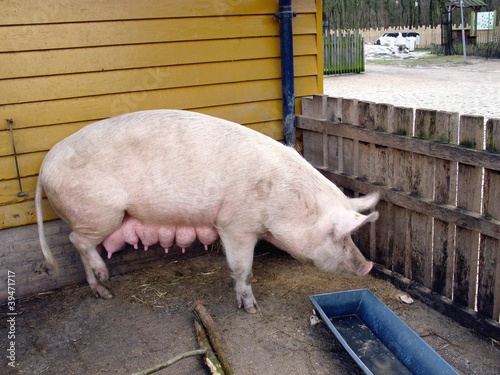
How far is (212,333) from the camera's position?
3465 mm

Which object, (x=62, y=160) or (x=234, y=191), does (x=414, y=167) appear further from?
(x=62, y=160)

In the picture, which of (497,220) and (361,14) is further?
(361,14)

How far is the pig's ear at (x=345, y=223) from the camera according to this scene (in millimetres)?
3539

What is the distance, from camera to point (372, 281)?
4375mm

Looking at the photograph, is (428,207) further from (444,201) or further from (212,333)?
(212,333)

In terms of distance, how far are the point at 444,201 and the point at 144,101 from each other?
255cm

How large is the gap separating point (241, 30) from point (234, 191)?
1774 mm

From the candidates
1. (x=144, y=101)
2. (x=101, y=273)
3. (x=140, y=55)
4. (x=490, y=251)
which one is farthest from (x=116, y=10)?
(x=490, y=251)

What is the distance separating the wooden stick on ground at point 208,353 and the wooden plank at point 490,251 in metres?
1.78

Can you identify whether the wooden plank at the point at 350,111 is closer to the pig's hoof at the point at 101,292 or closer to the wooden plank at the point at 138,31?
the wooden plank at the point at 138,31

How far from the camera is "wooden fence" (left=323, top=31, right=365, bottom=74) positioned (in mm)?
20797

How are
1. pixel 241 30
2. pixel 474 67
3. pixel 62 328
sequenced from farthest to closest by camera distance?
pixel 474 67, pixel 241 30, pixel 62 328

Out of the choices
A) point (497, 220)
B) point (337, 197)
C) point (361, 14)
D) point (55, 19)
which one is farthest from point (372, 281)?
point (361, 14)

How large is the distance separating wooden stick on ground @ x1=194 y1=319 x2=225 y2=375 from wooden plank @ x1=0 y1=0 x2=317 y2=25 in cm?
254
